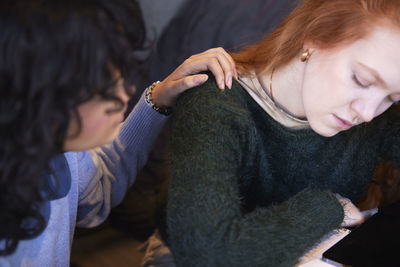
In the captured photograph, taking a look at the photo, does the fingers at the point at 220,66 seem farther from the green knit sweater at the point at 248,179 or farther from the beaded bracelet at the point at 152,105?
the beaded bracelet at the point at 152,105

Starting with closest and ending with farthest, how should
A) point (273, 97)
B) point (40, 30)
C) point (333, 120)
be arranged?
point (40, 30)
point (333, 120)
point (273, 97)

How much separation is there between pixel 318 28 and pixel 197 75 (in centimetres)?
26

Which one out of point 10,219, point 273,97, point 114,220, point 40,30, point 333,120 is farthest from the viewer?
point 114,220

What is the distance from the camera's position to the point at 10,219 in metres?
0.61

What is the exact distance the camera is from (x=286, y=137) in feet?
2.97

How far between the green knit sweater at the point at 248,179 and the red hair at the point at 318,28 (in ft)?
0.37

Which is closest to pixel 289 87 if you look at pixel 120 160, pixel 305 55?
pixel 305 55

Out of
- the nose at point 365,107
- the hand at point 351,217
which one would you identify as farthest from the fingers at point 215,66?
the hand at point 351,217

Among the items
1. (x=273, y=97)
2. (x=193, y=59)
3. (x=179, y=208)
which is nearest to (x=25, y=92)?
(x=179, y=208)

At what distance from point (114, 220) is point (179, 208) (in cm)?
129

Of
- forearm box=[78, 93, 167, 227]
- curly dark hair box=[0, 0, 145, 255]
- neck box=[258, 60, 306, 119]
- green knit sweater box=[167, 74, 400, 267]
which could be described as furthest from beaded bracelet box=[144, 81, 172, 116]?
curly dark hair box=[0, 0, 145, 255]

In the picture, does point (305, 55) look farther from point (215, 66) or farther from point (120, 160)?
point (120, 160)

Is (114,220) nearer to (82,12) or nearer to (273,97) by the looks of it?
(273,97)

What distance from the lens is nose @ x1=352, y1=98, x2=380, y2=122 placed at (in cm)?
78
